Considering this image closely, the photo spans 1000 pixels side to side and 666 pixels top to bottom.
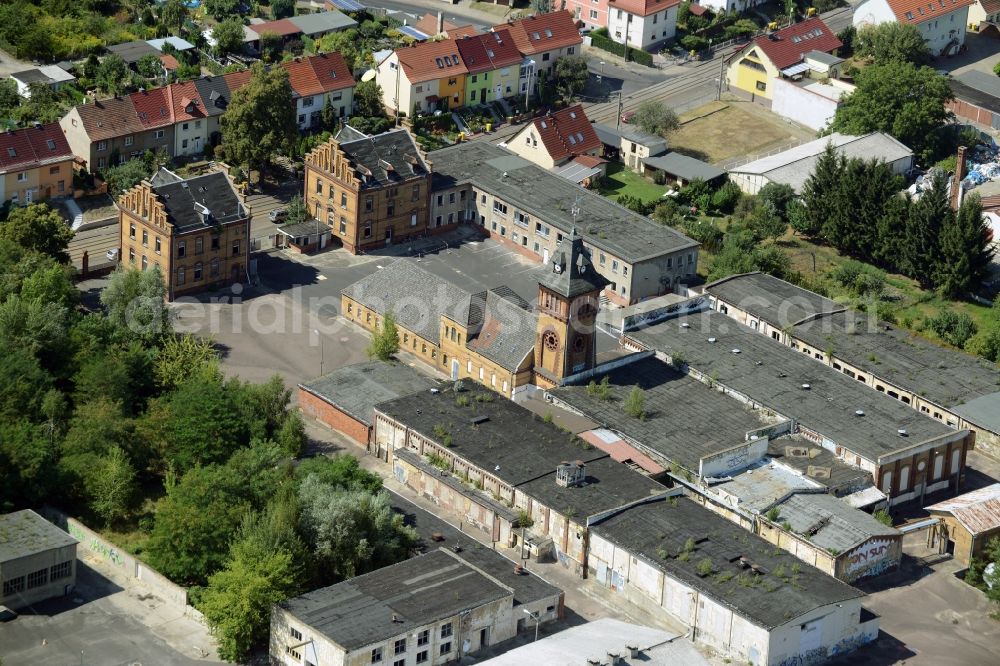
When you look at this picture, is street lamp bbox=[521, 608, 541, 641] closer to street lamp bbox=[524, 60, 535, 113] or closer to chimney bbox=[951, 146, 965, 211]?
chimney bbox=[951, 146, 965, 211]

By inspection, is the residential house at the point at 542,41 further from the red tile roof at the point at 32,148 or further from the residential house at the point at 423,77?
the red tile roof at the point at 32,148

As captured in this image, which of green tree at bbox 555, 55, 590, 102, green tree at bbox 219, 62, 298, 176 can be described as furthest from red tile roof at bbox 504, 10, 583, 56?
green tree at bbox 219, 62, 298, 176

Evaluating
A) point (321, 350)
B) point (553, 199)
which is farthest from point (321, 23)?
point (321, 350)

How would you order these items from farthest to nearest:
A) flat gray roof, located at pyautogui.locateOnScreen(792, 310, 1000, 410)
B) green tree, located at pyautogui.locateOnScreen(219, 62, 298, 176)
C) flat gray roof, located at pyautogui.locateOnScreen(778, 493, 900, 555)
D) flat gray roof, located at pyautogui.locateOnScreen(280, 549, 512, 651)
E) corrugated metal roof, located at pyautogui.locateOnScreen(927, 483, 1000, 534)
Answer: green tree, located at pyautogui.locateOnScreen(219, 62, 298, 176) → flat gray roof, located at pyautogui.locateOnScreen(792, 310, 1000, 410) → corrugated metal roof, located at pyautogui.locateOnScreen(927, 483, 1000, 534) → flat gray roof, located at pyautogui.locateOnScreen(778, 493, 900, 555) → flat gray roof, located at pyautogui.locateOnScreen(280, 549, 512, 651)

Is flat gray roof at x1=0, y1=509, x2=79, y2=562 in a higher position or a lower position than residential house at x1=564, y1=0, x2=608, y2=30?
lower

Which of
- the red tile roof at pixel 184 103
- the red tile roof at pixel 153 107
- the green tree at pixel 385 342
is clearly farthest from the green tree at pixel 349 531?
the red tile roof at pixel 184 103

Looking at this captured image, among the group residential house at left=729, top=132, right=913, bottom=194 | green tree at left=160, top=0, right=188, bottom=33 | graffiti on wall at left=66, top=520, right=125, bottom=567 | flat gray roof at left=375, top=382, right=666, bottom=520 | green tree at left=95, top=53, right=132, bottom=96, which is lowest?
graffiti on wall at left=66, top=520, right=125, bottom=567

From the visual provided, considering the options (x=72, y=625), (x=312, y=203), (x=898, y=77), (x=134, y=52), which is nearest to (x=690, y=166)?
(x=898, y=77)
